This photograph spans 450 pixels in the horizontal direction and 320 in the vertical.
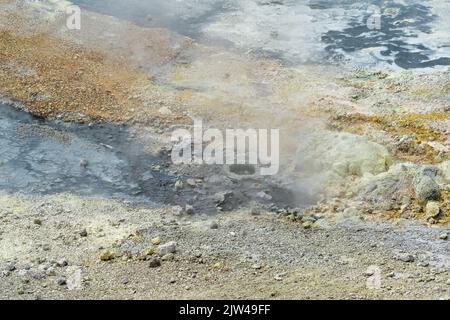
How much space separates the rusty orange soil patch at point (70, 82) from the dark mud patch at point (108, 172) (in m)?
0.49

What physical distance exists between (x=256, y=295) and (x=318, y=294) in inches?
27.3

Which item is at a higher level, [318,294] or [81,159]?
[318,294]

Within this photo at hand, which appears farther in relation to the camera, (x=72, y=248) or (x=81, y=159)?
(x=81, y=159)

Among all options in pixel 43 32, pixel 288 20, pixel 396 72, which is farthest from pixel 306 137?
pixel 43 32

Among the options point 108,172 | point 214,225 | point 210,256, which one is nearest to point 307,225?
point 214,225

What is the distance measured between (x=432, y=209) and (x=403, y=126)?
3.07 meters

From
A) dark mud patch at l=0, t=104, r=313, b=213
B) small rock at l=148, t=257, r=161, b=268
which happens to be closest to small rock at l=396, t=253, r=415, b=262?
dark mud patch at l=0, t=104, r=313, b=213

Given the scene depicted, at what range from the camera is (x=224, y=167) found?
35.1ft

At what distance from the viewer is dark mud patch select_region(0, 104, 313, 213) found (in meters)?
9.84

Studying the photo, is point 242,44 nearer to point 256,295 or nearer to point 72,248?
point 72,248

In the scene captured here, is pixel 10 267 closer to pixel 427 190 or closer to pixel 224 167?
pixel 224 167

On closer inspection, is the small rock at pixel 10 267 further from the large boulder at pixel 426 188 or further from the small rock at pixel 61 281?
the large boulder at pixel 426 188

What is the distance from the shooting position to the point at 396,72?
13.8 metres

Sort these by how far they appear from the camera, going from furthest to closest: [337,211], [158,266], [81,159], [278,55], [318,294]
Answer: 1. [278,55]
2. [81,159]
3. [337,211]
4. [158,266]
5. [318,294]
